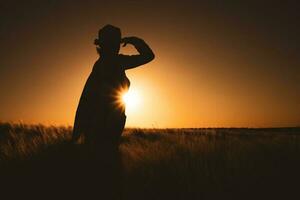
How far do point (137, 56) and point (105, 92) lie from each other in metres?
0.69

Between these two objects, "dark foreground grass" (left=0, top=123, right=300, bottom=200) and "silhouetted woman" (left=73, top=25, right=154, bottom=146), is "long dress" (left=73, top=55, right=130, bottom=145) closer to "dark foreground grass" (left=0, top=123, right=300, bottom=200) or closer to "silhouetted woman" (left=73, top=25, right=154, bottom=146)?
"silhouetted woman" (left=73, top=25, right=154, bottom=146)

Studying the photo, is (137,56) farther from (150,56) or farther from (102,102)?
(102,102)

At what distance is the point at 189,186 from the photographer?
19.8ft

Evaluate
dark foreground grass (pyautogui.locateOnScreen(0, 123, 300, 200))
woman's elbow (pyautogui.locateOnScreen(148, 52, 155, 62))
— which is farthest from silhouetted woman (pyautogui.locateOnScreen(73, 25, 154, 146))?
dark foreground grass (pyautogui.locateOnScreen(0, 123, 300, 200))

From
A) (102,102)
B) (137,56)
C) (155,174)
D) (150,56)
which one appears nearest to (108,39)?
(137,56)

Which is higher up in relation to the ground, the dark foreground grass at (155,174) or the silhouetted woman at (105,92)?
the silhouetted woman at (105,92)

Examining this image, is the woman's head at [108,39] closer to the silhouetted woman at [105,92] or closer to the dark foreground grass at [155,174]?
the silhouetted woman at [105,92]

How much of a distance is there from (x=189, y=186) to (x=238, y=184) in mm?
776

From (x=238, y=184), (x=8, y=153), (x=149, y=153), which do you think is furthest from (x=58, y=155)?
(x=238, y=184)

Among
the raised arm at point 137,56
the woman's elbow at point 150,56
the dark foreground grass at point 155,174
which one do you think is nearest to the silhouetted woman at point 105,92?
the raised arm at point 137,56

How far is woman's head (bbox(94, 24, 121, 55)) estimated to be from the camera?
6215mm

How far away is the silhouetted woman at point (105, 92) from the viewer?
622cm

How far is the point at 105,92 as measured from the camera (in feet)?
20.5

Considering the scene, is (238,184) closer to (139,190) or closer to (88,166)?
(139,190)
